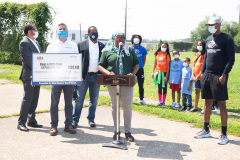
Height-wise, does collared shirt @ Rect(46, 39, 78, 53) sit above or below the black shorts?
above

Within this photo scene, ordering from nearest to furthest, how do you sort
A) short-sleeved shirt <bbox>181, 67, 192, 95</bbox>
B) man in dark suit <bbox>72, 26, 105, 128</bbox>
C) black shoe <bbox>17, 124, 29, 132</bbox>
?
black shoe <bbox>17, 124, 29, 132</bbox>, man in dark suit <bbox>72, 26, 105, 128</bbox>, short-sleeved shirt <bbox>181, 67, 192, 95</bbox>

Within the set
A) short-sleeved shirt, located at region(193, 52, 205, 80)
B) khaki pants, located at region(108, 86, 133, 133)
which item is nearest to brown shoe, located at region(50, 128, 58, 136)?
khaki pants, located at region(108, 86, 133, 133)

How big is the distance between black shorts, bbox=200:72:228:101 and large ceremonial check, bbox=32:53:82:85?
2552 mm

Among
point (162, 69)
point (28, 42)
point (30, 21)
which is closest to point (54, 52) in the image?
point (28, 42)

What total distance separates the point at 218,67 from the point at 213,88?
42 cm

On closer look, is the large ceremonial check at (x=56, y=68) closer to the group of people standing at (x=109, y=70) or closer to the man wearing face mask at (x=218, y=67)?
the group of people standing at (x=109, y=70)

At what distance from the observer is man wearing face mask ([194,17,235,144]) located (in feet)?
16.9

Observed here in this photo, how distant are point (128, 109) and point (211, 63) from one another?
187 centimetres

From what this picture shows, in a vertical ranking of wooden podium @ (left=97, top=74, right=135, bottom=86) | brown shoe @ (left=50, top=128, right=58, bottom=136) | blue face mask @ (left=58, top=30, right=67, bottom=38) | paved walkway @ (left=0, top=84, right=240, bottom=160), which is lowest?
paved walkway @ (left=0, top=84, right=240, bottom=160)

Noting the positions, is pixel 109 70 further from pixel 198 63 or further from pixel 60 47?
pixel 198 63

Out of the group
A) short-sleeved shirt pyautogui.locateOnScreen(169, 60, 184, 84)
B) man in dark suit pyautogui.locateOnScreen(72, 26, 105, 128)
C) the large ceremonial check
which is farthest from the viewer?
short-sleeved shirt pyautogui.locateOnScreen(169, 60, 184, 84)

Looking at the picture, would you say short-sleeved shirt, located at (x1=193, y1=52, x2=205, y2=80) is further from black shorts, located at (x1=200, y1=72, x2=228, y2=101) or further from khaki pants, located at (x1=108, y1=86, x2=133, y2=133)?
khaki pants, located at (x1=108, y1=86, x2=133, y2=133)

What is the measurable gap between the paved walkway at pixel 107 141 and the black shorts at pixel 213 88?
33.2 inches

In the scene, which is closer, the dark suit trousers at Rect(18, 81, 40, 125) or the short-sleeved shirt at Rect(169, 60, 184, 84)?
the dark suit trousers at Rect(18, 81, 40, 125)
